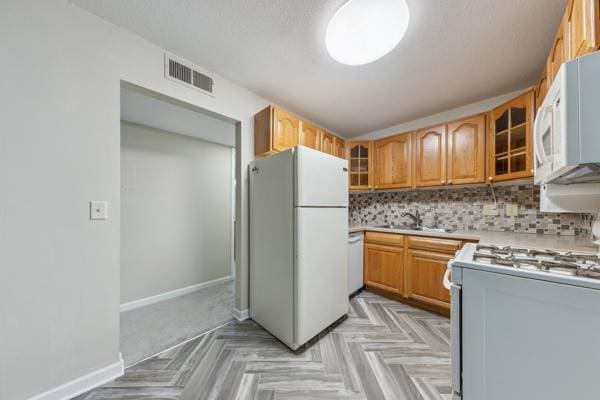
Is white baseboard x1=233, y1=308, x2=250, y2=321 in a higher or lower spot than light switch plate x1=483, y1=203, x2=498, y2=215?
lower

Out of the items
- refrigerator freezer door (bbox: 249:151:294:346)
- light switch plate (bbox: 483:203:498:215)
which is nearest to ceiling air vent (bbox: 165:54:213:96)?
refrigerator freezer door (bbox: 249:151:294:346)

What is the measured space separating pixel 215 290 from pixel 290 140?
7.50 ft

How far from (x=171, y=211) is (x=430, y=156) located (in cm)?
330

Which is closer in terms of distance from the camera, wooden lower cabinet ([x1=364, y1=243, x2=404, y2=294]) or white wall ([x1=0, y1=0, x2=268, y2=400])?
white wall ([x1=0, y1=0, x2=268, y2=400])

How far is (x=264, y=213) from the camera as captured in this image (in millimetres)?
1991

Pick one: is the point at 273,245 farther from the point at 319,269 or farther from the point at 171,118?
the point at 171,118

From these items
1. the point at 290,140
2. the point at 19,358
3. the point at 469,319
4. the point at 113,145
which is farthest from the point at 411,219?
the point at 19,358

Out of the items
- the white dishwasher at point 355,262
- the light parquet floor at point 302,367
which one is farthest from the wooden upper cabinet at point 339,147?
the light parquet floor at point 302,367

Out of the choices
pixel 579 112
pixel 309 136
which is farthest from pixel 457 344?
pixel 309 136

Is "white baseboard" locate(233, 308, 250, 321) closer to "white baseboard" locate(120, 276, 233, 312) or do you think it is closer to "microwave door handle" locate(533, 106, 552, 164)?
"white baseboard" locate(120, 276, 233, 312)

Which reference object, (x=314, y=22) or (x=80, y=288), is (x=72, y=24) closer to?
(x=314, y=22)

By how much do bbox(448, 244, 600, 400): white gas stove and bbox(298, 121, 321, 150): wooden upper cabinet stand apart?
1873 millimetres

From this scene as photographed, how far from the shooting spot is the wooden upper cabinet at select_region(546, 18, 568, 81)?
119 cm

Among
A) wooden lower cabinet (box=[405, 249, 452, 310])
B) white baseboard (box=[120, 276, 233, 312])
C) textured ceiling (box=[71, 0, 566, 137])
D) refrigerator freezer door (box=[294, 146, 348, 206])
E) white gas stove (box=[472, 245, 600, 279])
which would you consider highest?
textured ceiling (box=[71, 0, 566, 137])
